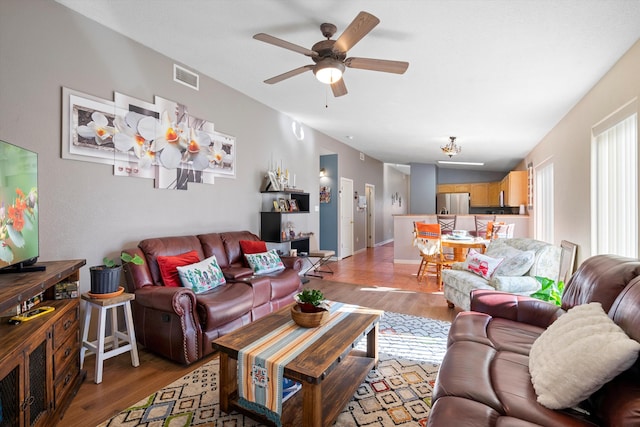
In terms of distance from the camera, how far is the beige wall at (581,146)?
2629 millimetres

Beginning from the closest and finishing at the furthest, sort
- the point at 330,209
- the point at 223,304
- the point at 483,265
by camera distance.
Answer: the point at 223,304 < the point at 483,265 < the point at 330,209

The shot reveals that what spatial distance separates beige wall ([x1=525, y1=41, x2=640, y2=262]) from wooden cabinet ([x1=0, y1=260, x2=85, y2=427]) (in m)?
4.19

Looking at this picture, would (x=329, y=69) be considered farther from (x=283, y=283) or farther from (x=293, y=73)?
(x=283, y=283)

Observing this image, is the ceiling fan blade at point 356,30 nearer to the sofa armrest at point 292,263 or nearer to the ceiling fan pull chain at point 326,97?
the ceiling fan pull chain at point 326,97

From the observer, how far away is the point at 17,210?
1.73m

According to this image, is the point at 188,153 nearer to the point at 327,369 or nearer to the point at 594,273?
the point at 327,369

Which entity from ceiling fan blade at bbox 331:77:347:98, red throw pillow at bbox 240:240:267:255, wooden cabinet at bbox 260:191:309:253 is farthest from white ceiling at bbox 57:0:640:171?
red throw pillow at bbox 240:240:267:255

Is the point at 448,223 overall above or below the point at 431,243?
above

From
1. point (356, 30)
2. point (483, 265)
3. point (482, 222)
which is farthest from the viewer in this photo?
point (482, 222)

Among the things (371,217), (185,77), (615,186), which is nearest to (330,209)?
(371,217)

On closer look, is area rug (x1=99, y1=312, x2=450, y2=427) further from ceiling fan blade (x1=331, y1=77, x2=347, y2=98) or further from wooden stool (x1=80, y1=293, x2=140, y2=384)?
ceiling fan blade (x1=331, y1=77, x2=347, y2=98)

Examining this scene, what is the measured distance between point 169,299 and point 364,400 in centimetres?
156

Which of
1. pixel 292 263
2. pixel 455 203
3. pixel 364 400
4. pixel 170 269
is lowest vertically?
pixel 364 400

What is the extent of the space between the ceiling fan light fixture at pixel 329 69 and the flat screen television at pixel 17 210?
6.69 feet
